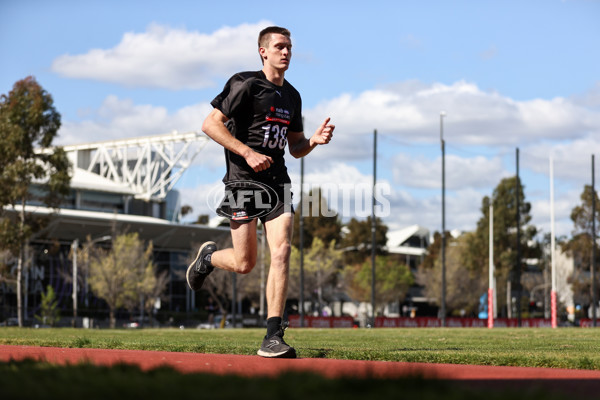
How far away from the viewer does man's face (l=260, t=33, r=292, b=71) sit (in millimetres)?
7043

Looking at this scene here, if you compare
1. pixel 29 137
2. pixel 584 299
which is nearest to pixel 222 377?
pixel 29 137

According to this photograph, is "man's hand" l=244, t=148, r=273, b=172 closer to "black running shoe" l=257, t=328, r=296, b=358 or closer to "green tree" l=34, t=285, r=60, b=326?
"black running shoe" l=257, t=328, r=296, b=358

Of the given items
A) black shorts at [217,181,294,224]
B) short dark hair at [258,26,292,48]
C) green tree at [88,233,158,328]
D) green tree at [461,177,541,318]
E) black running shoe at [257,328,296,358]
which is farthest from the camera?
green tree at [461,177,541,318]

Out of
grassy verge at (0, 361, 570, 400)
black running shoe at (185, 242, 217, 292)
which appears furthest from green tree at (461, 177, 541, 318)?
grassy verge at (0, 361, 570, 400)

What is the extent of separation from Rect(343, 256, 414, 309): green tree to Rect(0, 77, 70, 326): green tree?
43.5m

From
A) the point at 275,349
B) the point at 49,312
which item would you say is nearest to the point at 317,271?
the point at 49,312

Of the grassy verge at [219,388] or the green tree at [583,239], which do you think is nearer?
the grassy verge at [219,388]

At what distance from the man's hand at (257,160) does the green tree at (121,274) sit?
1992 inches

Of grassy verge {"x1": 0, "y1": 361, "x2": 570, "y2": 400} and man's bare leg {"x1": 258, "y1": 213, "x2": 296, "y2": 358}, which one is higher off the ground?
man's bare leg {"x1": 258, "y1": 213, "x2": 296, "y2": 358}

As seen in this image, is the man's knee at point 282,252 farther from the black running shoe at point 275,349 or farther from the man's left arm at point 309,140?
the man's left arm at point 309,140

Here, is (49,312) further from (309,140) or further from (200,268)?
(309,140)

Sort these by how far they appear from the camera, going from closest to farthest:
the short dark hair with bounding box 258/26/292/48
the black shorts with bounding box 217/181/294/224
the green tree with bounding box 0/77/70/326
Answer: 1. the black shorts with bounding box 217/181/294/224
2. the short dark hair with bounding box 258/26/292/48
3. the green tree with bounding box 0/77/70/326

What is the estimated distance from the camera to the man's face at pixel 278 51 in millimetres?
7043

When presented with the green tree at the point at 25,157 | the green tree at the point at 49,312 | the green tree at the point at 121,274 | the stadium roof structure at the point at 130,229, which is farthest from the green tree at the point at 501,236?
the green tree at the point at 25,157
